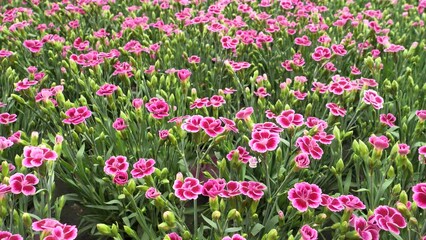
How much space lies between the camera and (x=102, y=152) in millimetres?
2371

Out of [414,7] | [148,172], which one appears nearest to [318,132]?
[148,172]

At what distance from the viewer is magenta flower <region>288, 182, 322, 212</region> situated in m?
1.57

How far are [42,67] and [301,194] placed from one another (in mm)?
2505

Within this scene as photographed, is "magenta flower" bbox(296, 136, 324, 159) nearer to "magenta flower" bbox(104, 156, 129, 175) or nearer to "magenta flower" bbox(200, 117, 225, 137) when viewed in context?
"magenta flower" bbox(200, 117, 225, 137)

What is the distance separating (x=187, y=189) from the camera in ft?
5.32

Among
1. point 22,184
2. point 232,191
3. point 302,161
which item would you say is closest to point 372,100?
point 302,161

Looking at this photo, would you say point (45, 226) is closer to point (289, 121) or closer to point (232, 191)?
point (232, 191)

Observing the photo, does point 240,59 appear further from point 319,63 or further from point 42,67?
point 42,67

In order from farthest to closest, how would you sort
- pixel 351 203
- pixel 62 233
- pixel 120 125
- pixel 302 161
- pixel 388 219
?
pixel 120 125
pixel 302 161
pixel 351 203
pixel 388 219
pixel 62 233

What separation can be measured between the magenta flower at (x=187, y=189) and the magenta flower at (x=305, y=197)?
36 centimetres

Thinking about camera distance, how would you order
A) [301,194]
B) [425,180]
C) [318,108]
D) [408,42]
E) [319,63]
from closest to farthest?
[301,194] → [425,180] → [318,108] → [319,63] → [408,42]

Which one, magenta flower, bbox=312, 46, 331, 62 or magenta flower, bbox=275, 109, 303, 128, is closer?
magenta flower, bbox=275, 109, 303, 128

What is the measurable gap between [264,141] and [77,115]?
38.6 inches

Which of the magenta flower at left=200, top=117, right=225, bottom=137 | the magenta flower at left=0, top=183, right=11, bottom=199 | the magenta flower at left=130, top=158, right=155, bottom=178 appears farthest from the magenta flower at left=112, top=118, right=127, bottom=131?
the magenta flower at left=0, top=183, right=11, bottom=199
